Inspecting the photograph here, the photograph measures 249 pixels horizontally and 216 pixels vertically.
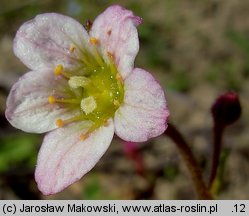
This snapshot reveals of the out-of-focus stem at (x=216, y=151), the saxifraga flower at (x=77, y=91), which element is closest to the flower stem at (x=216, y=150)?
the out-of-focus stem at (x=216, y=151)

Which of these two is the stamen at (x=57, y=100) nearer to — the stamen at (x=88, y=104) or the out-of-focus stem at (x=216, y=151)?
the stamen at (x=88, y=104)

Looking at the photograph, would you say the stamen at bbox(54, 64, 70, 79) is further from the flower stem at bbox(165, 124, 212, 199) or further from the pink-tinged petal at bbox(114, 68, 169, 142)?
the flower stem at bbox(165, 124, 212, 199)

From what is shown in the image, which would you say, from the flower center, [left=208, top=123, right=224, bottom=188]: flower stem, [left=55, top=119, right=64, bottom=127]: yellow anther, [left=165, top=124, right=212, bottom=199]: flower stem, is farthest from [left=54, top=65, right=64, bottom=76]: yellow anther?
[left=208, top=123, right=224, bottom=188]: flower stem

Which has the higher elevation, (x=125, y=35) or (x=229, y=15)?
(x=125, y=35)

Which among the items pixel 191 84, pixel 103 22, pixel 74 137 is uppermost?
pixel 103 22

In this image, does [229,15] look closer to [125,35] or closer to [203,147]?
[203,147]

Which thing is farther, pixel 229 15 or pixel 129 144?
pixel 229 15

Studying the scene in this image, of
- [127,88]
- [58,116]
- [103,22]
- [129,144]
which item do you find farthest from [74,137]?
[129,144]
